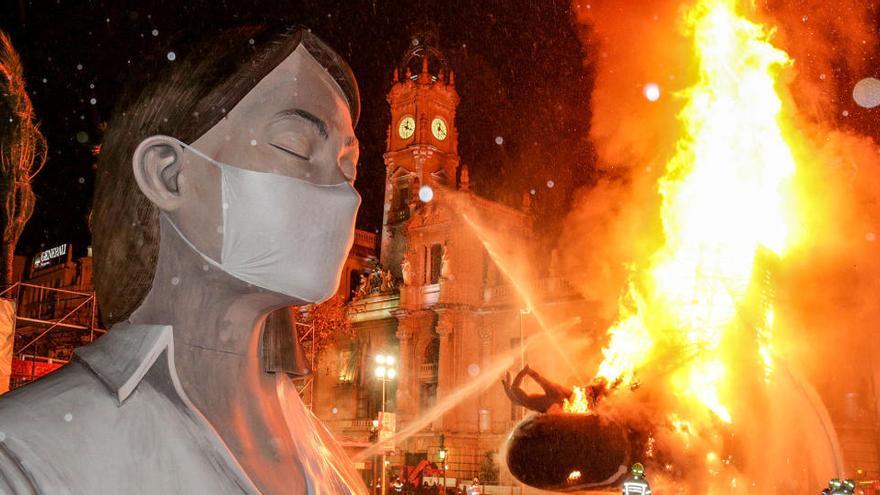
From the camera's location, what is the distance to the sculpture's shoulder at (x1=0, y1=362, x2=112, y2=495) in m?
1.46

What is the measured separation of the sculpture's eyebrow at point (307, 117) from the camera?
6.33 feet

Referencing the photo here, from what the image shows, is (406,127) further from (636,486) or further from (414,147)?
(636,486)

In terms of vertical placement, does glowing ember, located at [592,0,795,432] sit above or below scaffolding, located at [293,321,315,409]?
above

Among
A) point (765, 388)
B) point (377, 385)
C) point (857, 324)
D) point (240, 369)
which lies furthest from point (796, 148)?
point (377, 385)

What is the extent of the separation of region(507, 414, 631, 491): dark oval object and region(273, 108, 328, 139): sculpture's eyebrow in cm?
903

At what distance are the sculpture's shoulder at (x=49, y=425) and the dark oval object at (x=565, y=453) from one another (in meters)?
9.25

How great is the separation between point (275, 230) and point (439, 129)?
52.4m

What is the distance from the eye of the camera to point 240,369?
1.97 metres

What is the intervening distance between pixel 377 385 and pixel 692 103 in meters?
33.9

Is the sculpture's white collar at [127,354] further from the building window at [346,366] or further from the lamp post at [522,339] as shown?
the building window at [346,366]

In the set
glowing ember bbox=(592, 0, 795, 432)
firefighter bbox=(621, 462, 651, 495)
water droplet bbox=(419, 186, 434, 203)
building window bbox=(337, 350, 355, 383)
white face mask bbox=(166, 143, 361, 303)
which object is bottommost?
firefighter bbox=(621, 462, 651, 495)

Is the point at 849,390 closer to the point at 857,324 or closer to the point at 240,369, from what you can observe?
the point at 857,324

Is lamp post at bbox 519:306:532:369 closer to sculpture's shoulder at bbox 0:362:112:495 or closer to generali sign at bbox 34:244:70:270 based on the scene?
sculpture's shoulder at bbox 0:362:112:495

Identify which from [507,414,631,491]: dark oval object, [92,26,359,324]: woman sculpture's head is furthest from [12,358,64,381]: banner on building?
[92,26,359,324]: woman sculpture's head
